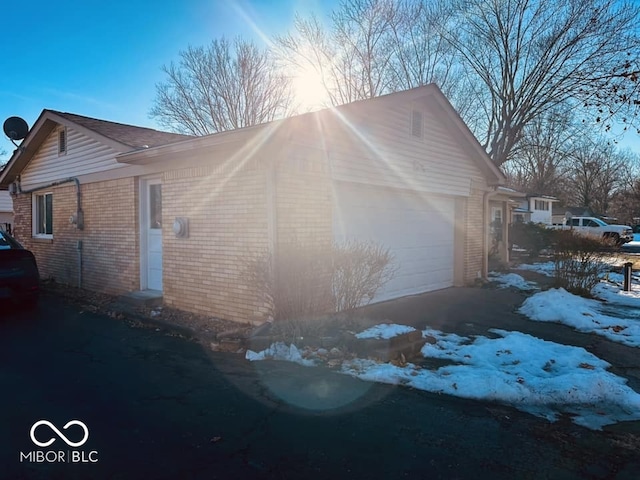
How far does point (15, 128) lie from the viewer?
39.5 ft

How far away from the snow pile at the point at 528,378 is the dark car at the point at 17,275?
668 cm

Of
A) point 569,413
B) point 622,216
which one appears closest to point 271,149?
point 569,413

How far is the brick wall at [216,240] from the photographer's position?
6613mm

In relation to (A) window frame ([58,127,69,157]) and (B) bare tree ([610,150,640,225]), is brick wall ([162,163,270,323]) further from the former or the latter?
(B) bare tree ([610,150,640,225])

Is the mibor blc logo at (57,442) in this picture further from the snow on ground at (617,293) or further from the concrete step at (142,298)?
the snow on ground at (617,293)

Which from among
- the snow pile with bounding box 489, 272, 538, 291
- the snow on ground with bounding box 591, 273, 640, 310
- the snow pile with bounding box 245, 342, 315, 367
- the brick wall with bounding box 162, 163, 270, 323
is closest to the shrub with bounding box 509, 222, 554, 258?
the snow on ground with bounding box 591, 273, 640, 310

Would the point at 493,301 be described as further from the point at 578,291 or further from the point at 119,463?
the point at 119,463

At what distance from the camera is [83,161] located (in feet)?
34.5

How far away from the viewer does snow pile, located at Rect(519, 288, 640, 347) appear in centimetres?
672

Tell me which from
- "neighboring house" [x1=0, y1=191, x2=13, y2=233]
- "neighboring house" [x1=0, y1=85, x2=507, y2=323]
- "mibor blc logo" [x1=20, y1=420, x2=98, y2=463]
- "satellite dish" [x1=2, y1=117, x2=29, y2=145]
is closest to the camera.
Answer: "mibor blc logo" [x1=20, y1=420, x2=98, y2=463]

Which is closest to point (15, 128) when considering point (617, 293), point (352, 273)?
point (352, 273)

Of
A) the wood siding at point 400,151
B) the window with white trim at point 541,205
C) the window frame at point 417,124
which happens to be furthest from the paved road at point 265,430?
the window with white trim at point 541,205

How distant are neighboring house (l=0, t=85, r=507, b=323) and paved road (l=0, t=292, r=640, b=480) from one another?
215 cm

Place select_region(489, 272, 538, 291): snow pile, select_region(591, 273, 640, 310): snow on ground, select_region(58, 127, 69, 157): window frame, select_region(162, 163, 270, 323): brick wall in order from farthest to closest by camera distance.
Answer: select_region(489, 272, 538, 291): snow pile < select_region(58, 127, 69, 157): window frame < select_region(591, 273, 640, 310): snow on ground < select_region(162, 163, 270, 323): brick wall
